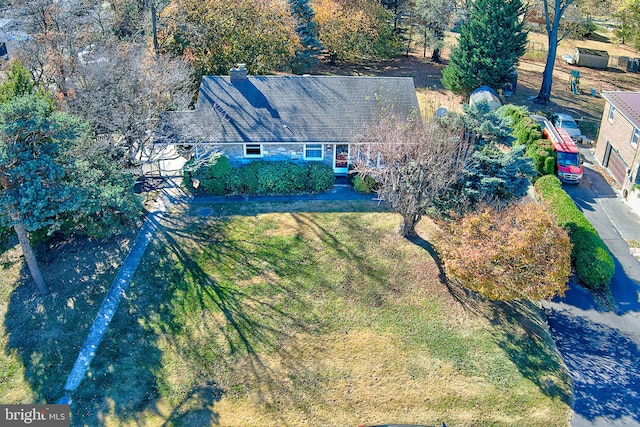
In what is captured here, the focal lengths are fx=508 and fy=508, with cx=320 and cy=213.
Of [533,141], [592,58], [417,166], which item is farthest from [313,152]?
[592,58]

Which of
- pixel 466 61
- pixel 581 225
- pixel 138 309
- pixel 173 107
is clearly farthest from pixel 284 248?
pixel 466 61

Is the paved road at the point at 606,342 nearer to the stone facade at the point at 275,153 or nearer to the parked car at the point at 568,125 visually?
the parked car at the point at 568,125

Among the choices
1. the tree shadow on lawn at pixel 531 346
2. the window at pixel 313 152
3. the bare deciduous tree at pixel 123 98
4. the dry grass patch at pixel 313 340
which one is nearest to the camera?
the dry grass patch at pixel 313 340

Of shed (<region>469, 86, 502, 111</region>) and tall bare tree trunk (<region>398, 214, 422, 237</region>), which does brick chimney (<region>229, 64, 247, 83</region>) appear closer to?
tall bare tree trunk (<region>398, 214, 422, 237</region>)

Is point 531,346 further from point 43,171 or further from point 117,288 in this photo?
point 43,171

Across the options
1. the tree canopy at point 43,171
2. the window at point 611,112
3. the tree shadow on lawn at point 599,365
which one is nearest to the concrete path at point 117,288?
the tree canopy at point 43,171

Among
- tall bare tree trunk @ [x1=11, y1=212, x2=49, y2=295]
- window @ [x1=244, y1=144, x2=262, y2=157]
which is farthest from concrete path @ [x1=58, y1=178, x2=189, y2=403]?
window @ [x1=244, y1=144, x2=262, y2=157]

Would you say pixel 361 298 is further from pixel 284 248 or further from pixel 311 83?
pixel 311 83
